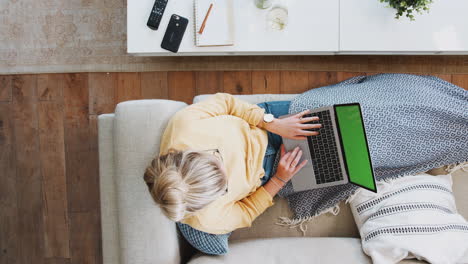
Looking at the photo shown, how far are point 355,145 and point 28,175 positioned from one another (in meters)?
1.77

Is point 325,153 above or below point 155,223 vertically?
above

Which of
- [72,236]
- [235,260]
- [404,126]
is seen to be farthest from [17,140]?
[404,126]

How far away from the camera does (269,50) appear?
143cm

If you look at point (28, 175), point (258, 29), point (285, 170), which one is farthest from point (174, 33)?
point (28, 175)

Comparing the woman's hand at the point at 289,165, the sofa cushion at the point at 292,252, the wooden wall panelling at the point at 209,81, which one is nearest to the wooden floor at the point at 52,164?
the wooden wall panelling at the point at 209,81

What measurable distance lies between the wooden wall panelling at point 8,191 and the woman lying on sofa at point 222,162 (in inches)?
50.2

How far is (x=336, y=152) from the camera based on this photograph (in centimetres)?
133

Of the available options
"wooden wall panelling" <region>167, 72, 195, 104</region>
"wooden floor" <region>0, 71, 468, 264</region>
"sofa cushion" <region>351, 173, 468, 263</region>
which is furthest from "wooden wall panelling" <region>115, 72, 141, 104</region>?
"sofa cushion" <region>351, 173, 468, 263</region>

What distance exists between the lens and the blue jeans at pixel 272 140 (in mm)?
1451

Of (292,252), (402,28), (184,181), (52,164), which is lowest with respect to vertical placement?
(292,252)

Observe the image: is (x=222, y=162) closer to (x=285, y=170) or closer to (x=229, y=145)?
(x=229, y=145)

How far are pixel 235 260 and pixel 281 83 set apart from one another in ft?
3.20

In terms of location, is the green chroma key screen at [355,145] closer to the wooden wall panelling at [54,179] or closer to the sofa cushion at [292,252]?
the sofa cushion at [292,252]

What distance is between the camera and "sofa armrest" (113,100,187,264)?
48.7 inches
